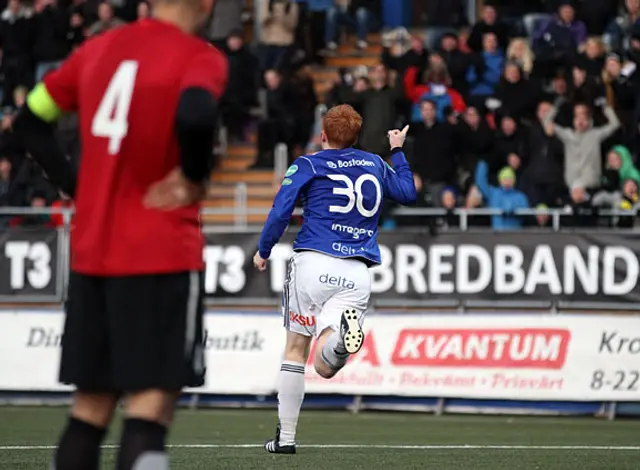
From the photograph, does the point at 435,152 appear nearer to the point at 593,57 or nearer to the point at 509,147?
the point at 509,147

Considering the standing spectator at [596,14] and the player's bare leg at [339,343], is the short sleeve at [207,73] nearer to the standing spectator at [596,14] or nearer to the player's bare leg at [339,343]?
the player's bare leg at [339,343]

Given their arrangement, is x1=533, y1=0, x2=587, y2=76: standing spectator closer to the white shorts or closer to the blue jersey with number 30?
the blue jersey with number 30

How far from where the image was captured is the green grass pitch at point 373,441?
10.1m

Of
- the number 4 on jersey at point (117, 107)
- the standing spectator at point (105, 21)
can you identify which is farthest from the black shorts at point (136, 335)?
the standing spectator at point (105, 21)

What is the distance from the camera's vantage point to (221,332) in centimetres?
1659

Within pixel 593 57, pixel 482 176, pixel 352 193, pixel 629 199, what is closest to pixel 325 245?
pixel 352 193

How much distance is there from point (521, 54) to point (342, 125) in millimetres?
11780

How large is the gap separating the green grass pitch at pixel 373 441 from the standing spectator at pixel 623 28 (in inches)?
293

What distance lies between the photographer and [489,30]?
21781mm

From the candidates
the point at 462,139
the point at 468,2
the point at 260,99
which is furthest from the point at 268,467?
the point at 468,2

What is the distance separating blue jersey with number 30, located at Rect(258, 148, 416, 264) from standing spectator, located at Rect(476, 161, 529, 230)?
719cm

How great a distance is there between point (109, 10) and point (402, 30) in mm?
4498

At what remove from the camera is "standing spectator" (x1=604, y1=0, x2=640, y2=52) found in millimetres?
21000

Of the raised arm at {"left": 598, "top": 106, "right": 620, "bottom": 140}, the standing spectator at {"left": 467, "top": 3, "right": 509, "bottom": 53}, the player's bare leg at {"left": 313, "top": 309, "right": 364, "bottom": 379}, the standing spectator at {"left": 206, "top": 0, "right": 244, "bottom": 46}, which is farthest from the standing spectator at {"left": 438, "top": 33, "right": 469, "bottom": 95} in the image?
the player's bare leg at {"left": 313, "top": 309, "right": 364, "bottom": 379}
